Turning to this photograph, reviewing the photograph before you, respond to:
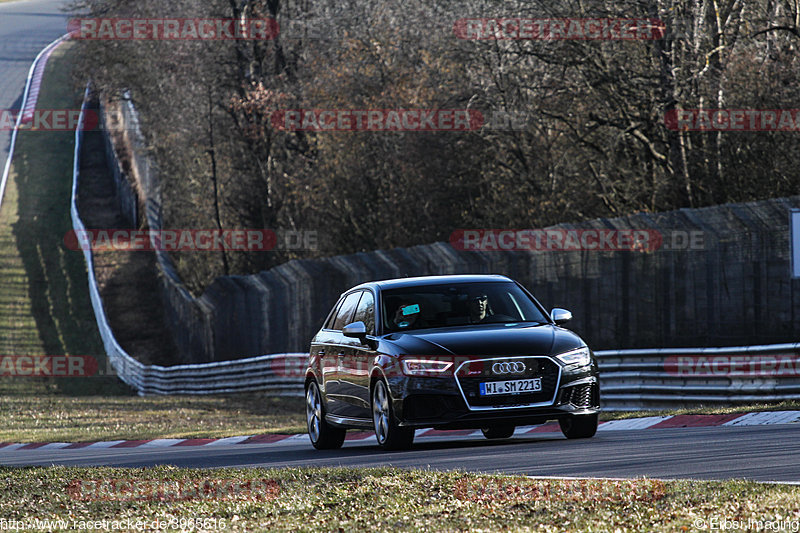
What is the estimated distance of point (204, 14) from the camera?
4838 centimetres

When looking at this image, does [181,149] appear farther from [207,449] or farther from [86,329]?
[207,449]

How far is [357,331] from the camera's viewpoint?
13.4 metres

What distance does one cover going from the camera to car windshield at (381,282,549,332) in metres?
13.4

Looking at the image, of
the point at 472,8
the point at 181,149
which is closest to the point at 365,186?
the point at 472,8

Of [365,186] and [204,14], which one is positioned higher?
[204,14]

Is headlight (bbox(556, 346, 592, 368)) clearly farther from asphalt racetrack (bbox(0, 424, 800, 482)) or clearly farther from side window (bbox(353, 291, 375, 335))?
side window (bbox(353, 291, 375, 335))

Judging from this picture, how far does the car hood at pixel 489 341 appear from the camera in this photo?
487 inches

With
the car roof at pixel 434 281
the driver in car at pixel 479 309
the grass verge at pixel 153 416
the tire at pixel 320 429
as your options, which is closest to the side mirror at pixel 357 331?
the car roof at pixel 434 281

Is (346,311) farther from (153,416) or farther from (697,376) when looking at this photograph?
(153,416)

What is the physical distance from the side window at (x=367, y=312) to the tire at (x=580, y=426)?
211cm

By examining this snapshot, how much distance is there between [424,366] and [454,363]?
0.30 metres

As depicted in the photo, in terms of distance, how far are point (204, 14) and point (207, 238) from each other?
25.7ft

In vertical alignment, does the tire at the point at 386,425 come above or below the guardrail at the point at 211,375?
above

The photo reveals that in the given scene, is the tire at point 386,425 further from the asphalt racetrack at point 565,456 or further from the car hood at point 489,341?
the car hood at point 489,341
